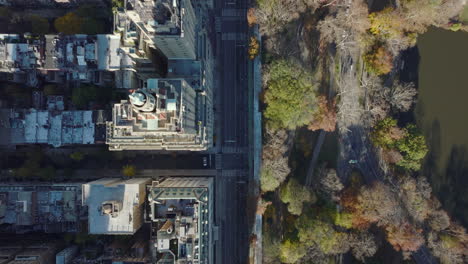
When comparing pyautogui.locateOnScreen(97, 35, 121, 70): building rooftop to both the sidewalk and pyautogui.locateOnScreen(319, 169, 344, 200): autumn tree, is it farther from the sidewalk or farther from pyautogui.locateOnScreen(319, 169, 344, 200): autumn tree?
pyautogui.locateOnScreen(319, 169, 344, 200): autumn tree

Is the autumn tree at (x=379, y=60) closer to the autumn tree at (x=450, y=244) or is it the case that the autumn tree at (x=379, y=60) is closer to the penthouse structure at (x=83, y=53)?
the autumn tree at (x=450, y=244)

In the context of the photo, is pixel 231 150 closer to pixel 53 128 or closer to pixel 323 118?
pixel 323 118

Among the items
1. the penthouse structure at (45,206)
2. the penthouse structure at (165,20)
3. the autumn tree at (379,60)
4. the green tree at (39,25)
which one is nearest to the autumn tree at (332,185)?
the autumn tree at (379,60)

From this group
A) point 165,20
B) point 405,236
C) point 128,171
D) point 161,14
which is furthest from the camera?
point 128,171

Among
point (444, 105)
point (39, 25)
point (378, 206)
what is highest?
point (39, 25)

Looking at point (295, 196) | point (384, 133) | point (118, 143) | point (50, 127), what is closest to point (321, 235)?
point (295, 196)

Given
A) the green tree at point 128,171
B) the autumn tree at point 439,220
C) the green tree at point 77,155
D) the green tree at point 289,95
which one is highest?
the green tree at point 289,95

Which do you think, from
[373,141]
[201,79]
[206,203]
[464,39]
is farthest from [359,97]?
[206,203]
